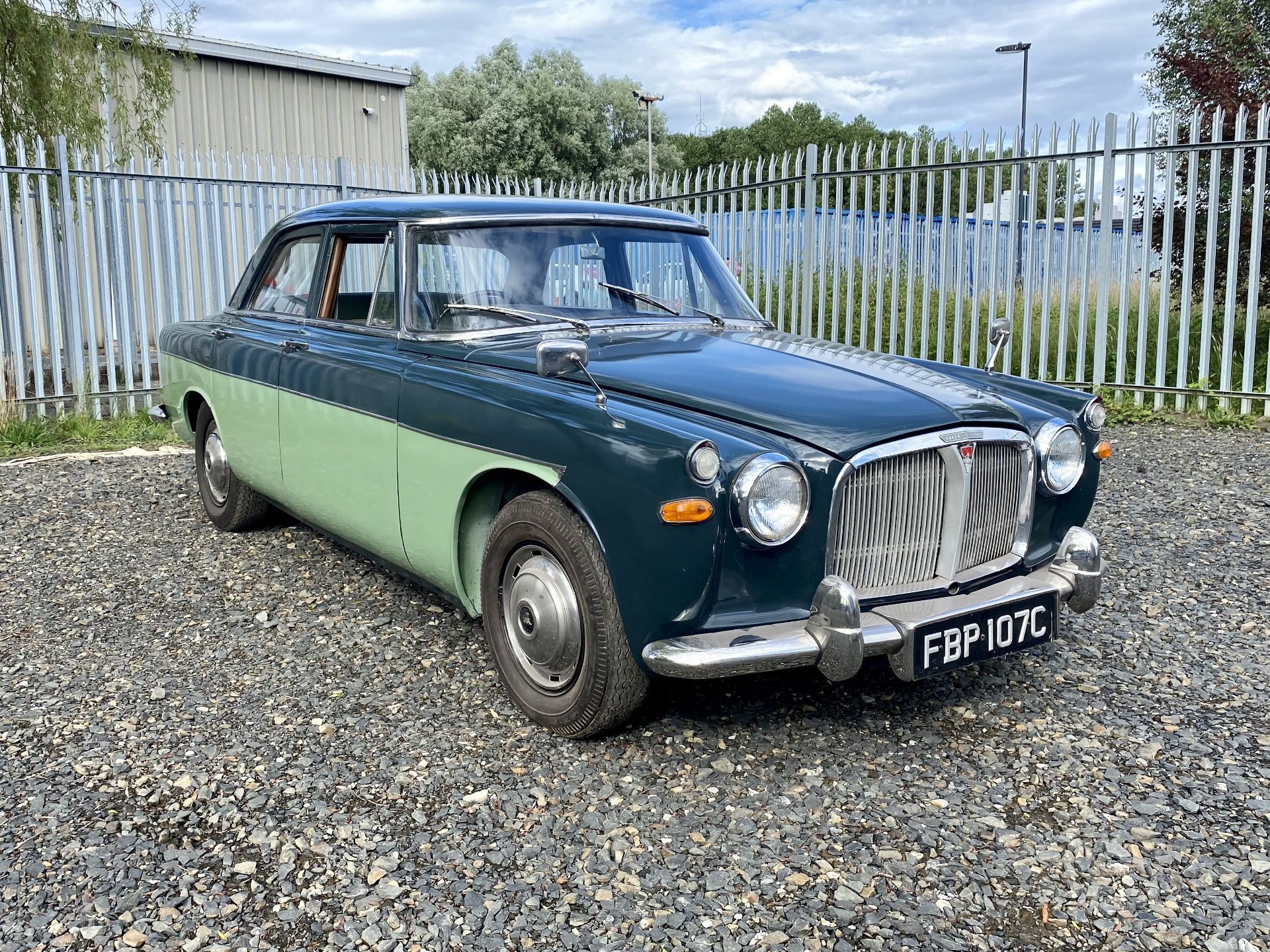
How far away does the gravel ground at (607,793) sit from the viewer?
8.06 feet

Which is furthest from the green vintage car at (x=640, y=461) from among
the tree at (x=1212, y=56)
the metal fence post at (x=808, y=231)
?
the tree at (x=1212, y=56)

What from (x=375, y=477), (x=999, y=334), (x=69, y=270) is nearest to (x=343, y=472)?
(x=375, y=477)

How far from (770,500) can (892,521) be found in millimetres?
446

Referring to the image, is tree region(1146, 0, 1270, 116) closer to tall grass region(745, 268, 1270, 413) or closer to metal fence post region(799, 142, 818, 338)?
tall grass region(745, 268, 1270, 413)

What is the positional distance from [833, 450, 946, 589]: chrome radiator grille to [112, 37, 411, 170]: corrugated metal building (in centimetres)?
1433

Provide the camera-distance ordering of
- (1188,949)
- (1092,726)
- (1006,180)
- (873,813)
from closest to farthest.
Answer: (1188,949), (873,813), (1092,726), (1006,180)

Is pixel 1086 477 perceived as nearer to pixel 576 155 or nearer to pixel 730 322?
pixel 730 322

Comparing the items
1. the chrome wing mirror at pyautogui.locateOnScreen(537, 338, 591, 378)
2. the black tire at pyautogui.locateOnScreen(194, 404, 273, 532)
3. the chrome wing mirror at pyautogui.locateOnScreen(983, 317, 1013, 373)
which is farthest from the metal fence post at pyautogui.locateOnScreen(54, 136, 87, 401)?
the chrome wing mirror at pyautogui.locateOnScreen(983, 317, 1013, 373)

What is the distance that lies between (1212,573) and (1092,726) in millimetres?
1927

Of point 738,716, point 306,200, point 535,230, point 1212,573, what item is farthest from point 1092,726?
point 306,200

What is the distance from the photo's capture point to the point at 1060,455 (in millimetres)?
3514

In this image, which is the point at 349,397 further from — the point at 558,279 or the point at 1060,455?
the point at 1060,455

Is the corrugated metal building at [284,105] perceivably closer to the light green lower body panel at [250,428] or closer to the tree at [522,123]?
the light green lower body panel at [250,428]

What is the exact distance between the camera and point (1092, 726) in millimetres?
3402
